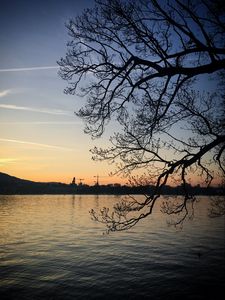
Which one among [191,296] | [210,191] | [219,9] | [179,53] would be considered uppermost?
[219,9]

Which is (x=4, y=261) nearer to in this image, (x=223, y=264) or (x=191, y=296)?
(x=191, y=296)

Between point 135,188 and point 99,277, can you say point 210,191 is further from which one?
point 99,277

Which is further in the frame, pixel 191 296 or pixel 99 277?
pixel 99 277

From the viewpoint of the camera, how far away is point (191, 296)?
623 inches

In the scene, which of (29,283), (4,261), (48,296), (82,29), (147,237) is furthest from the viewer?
(147,237)

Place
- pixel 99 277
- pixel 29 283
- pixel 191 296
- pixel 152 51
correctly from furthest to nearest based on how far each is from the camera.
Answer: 1. pixel 99 277
2. pixel 29 283
3. pixel 191 296
4. pixel 152 51

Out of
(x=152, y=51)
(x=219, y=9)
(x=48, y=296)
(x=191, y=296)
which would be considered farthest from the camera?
(x=191, y=296)

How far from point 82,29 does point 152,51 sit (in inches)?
103

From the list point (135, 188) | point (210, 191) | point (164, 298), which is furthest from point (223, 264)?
point (135, 188)

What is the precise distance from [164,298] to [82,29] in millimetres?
13855

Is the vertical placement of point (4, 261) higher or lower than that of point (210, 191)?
lower

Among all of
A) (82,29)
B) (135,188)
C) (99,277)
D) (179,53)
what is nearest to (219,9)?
(179,53)

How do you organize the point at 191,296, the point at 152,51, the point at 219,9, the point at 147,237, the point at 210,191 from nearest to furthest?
the point at 219,9 → the point at 152,51 → the point at 210,191 → the point at 191,296 → the point at 147,237

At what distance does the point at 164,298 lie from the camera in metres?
15.2
